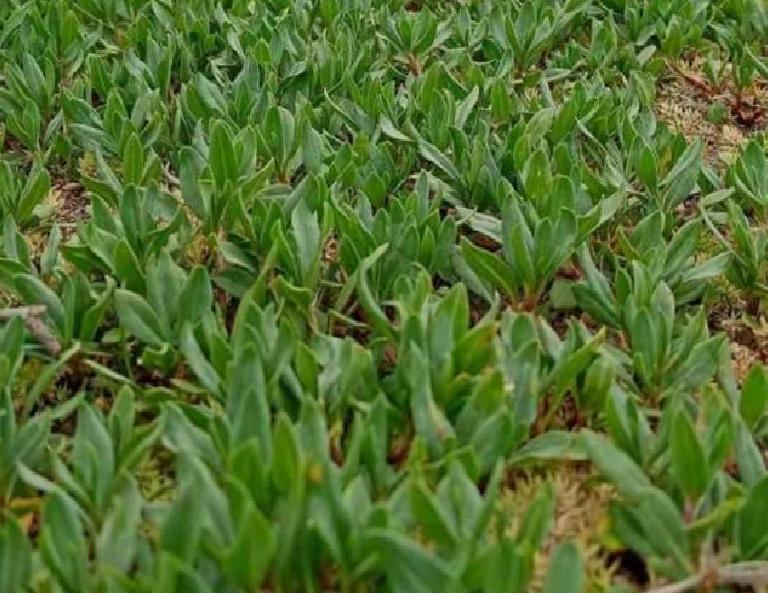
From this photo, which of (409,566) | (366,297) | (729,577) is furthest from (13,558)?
(729,577)

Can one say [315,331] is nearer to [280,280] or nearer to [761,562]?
[280,280]

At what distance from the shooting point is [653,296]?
2.07m

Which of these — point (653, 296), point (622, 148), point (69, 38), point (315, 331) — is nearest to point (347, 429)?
point (315, 331)

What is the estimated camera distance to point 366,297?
6.60 ft

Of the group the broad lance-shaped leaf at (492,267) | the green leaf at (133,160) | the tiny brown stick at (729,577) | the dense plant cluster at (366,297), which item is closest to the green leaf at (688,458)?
the dense plant cluster at (366,297)

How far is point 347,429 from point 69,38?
182 cm

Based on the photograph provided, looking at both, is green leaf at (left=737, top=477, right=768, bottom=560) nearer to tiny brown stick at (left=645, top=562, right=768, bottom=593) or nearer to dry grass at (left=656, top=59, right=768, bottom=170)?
tiny brown stick at (left=645, top=562, right=768, bottom=593)

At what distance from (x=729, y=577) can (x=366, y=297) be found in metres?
0.77

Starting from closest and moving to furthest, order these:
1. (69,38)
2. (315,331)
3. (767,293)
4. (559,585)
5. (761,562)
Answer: (559,585)
(761,562)
(315,331)
(767,293)
(69,38)

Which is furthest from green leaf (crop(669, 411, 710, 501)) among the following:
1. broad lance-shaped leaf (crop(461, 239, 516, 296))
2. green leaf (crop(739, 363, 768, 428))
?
broad lance-shaped leaf (crop(461, 239, 516, 296))

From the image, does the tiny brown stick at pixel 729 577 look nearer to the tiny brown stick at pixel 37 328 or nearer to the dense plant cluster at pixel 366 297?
the dense plant cluster at pixel 366 297

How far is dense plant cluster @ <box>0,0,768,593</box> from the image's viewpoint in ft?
4.91

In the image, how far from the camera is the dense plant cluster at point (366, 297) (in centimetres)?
150

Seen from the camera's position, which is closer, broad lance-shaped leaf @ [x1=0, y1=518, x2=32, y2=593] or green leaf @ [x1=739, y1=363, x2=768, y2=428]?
broad lance-shaped leaf @ [x1=0, y1=518, x2=32, y2=593]
